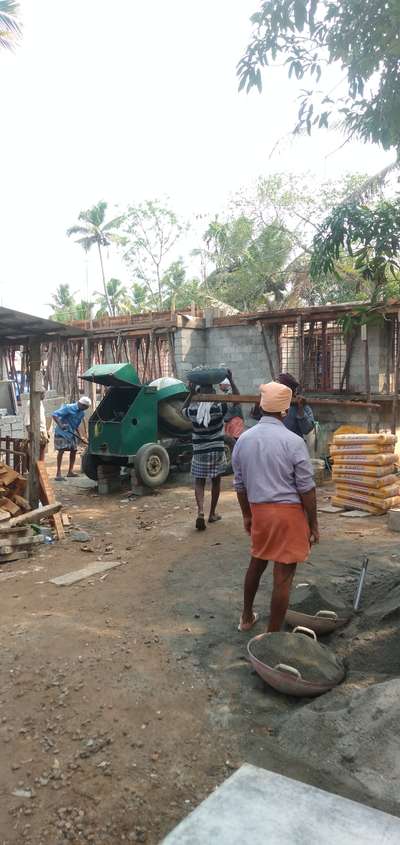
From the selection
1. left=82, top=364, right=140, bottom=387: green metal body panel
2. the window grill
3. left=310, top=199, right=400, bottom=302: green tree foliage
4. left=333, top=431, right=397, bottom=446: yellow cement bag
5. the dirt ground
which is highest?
left=310, top=199, right=400, bottom=302: green tree foliage

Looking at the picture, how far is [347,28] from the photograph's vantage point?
4.39 metres

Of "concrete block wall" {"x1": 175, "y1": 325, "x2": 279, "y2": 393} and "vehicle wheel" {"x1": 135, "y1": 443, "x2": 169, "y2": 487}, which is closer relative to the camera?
"vehicle wheel" {"x1": 135, "y1": 443, "x2": 169, "y2": 487}

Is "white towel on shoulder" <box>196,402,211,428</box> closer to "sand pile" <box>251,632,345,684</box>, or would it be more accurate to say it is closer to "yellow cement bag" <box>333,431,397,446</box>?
"yellow cement bag" <box>333,431,397,446</box>

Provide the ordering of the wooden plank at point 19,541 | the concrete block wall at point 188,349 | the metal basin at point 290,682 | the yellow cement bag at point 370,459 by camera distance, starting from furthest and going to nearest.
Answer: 1. the concrete block wall at point 188,349
2. the yellow cement bag at point 370,459
3. the wooden plank at point 19,541
4. the metal basin at point 290,682

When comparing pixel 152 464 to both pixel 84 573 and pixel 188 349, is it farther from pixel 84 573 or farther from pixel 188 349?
pixel 188 349

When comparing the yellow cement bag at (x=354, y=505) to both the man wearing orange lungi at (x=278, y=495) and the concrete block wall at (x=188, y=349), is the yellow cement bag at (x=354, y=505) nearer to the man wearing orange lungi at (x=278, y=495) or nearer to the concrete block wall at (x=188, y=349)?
the man wearing orange lungi at (x=278, y=495)

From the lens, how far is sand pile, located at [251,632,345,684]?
3064 millimetres

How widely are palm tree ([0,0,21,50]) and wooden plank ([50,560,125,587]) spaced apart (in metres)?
16.7

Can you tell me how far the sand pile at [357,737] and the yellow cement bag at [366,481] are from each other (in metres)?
4.56

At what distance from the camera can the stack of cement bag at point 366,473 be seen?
7.16 meters

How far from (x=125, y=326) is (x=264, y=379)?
439cm

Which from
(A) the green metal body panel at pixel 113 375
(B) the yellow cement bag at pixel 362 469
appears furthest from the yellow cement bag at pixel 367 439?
(A) the green metal body panel at pixel 113 375

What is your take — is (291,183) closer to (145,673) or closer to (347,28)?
(347,28)

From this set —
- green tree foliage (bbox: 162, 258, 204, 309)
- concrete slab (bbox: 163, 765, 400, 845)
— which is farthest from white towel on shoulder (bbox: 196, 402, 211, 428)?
green tree foliage (bbox: 162, 258, 204, 309)
